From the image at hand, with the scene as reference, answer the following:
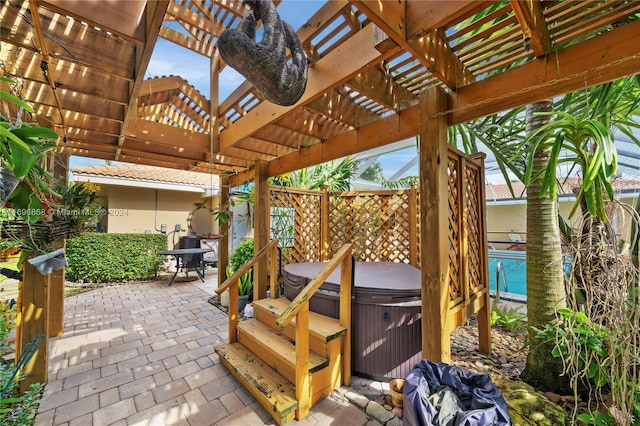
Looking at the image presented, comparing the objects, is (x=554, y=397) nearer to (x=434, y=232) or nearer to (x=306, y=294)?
(x=434, y=232)

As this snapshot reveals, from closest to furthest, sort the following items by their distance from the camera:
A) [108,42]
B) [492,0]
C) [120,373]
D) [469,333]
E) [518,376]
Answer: [492,0] → [108,42] → [518,376] → [120,373] → [469,333]

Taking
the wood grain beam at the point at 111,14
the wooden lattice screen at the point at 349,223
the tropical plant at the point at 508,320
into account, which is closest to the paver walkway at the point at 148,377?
the wooden lattice screen at the point at 349,223

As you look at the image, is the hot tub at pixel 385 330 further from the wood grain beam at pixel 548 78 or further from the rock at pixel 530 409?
the wood grain beam at pixel 548 78

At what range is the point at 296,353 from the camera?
2.09 meters

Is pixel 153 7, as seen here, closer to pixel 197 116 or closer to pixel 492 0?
pixel 492 0

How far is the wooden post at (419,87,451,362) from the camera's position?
1968 millimetres

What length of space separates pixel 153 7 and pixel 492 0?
2.07 meters

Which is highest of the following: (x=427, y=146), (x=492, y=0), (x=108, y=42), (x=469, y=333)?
(x=108, y=42)

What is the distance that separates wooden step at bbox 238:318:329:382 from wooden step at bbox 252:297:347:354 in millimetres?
60

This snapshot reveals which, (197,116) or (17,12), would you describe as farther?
(197,116)

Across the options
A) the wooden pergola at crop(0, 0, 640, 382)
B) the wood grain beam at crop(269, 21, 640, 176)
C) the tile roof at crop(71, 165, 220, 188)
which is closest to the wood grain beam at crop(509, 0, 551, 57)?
the wooden pergola at crop(0, 0, 640, 382)

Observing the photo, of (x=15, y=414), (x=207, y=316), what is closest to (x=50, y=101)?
(x=15, y=414)

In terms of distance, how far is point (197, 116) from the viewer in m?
4.36

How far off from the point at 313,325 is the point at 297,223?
2339mm
